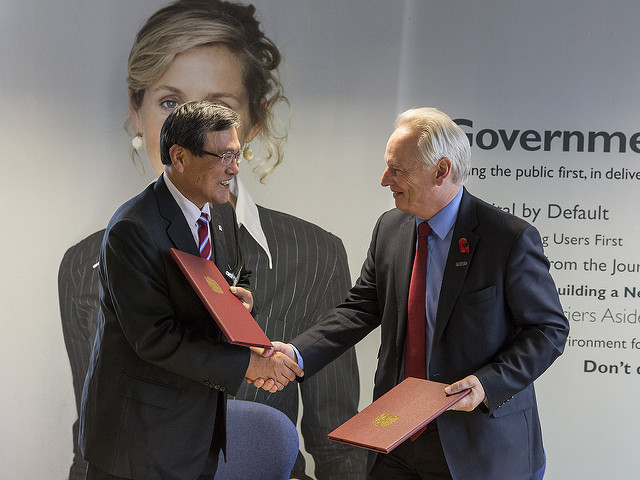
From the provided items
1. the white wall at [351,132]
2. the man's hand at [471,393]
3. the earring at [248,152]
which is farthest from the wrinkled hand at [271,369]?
the earring at [248,152]

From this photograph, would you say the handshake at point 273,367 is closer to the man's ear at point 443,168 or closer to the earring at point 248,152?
the man's ear at point 443,168

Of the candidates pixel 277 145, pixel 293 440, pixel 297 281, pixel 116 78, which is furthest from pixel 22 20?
pixel 293 440

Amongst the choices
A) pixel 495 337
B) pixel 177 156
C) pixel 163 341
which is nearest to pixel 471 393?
pixel 495 337

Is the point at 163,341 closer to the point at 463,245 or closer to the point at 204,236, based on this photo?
→ the point at 204,236

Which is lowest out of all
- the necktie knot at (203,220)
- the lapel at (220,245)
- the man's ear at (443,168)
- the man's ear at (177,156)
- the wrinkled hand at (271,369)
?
the wrinkled hand at (271,369)

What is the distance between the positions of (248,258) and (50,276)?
48.3 inches

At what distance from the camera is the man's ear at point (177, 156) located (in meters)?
2.38

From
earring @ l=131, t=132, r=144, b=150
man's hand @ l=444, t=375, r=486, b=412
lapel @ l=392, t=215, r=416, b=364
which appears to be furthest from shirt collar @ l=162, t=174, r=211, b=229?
earring @ l=131, t=132, r=144, b=150

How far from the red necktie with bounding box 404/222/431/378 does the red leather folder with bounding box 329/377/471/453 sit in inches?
5.7

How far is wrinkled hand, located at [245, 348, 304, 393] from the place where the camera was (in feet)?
8.52

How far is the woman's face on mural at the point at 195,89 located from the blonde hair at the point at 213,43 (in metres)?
0.04

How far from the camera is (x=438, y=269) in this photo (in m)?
2.58

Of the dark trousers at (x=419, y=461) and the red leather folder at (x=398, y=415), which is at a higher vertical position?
the red leather folder at (x=398, y=415)

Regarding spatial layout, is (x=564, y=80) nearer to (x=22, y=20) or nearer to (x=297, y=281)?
(x=297, y=281)
